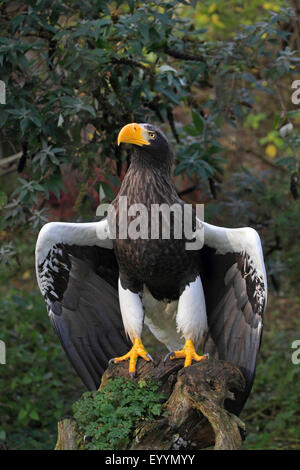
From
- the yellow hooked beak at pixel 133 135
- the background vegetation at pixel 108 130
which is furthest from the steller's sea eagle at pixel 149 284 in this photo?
the background vegetation at pixel 108 130

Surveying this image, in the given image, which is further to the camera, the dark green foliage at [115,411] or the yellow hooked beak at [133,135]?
the yellow hooked beak at [133,135]

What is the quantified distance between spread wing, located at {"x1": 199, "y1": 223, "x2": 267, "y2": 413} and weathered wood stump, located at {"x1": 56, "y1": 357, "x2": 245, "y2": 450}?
1.34ft

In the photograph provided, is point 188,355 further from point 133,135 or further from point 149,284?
point 133,135

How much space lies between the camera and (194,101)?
5.48 m

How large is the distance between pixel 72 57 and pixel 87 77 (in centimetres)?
20

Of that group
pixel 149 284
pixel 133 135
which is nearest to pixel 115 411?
pixel 149 284

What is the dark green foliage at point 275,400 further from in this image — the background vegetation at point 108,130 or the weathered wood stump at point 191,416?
the weathered wood stump at point 191,416

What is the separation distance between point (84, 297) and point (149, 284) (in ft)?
1.79

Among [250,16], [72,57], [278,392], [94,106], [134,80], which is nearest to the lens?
[72,57]

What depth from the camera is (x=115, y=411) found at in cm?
323

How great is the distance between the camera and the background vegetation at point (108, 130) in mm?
4242

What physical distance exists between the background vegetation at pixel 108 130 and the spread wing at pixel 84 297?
1.43 feet
